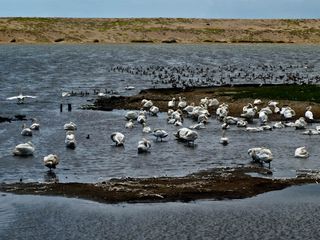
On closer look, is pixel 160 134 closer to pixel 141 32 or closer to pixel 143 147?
pixel 143 147

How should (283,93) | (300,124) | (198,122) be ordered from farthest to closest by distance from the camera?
(283,93) < (198,122) < (300,124)

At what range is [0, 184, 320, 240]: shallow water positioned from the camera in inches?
756

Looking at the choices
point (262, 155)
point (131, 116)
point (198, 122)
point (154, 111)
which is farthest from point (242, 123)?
A: point (262, 155)

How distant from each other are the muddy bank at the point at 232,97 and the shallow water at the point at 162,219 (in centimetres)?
1991

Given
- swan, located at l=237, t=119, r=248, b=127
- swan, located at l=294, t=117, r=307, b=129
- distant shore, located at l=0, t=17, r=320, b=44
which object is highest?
distant shore, located at l=0, t=17, r=320, b=44

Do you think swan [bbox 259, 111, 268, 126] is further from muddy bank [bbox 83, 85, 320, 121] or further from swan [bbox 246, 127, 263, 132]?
swan [bbox 246, 127, 263, 132]

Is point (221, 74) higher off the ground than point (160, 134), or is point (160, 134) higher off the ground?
point (221, 74)

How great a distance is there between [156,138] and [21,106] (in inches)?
686

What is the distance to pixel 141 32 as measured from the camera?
168 meters

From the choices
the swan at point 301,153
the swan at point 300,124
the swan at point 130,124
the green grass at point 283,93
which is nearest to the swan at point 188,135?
the swan at point 130,124

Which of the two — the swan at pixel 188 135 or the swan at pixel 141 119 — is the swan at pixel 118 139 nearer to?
the swan at pixel 188 135

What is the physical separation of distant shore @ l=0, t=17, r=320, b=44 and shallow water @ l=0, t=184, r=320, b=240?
446 ft

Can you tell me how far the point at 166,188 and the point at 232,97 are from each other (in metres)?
25.6

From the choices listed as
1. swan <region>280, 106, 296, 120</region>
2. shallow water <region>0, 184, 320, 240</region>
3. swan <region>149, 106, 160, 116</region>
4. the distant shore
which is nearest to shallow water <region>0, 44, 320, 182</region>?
swan <region>149, 106, 160, 116</region>
